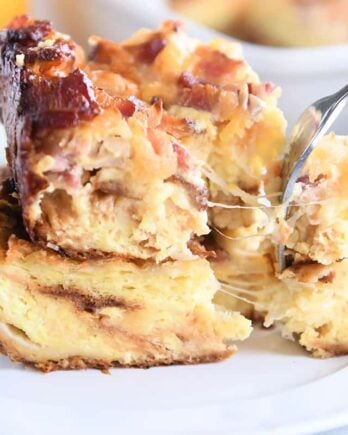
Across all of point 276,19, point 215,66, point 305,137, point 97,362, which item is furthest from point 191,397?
point 276,19

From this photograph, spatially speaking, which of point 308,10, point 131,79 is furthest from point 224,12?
point 131,79

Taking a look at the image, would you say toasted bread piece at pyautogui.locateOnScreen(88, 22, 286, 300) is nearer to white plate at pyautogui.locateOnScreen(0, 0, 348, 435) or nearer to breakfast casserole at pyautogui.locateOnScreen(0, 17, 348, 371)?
breakfast casserole at pyautogui.locateOnScreen(0, 17, 348, 371)

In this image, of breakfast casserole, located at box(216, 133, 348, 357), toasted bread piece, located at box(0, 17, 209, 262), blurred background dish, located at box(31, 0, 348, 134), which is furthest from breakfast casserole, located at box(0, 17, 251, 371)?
blurred background dish, located at box(31, 0, 348, 134)

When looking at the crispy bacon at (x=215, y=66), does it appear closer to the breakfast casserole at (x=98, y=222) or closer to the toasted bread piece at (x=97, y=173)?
the breakfast casserole at (x=98, y=222)

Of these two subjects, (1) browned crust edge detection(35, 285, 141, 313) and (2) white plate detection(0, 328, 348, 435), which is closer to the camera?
(2) white plate detection(0, 328, 348, 435)

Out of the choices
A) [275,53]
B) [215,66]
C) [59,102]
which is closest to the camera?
[59,102]

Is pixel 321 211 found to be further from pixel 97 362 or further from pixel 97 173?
pixel 97 362

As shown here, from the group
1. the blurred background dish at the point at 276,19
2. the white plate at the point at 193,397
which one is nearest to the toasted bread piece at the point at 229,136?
the white plate at the point at 193,397

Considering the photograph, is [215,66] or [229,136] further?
[215,66]
